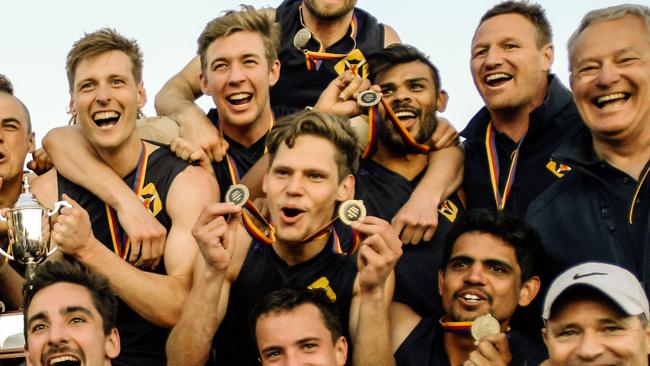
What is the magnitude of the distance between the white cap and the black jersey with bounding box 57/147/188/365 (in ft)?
8.28

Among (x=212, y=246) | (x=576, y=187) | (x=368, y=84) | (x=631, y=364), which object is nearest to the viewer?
(x=631, y=364)

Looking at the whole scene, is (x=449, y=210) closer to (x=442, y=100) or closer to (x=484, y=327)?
(x=442, y=100)

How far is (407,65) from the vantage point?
8984mm

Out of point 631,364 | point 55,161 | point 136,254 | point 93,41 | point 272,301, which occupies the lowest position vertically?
point 631,364

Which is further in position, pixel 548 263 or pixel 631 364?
pixel 548 263

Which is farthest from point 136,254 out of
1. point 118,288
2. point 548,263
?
point 548,263

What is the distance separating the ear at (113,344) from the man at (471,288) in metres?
1.47

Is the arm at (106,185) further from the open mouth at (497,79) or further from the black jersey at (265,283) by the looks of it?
the open mouth at (497,79)

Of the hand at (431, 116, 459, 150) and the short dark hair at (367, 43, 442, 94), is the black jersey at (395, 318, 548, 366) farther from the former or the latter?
the short dark hair at (367, 43, 442, 94)

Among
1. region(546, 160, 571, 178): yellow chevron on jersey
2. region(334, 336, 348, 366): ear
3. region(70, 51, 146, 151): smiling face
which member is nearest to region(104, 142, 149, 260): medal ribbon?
region(70, 51, 146, 151): smiling face

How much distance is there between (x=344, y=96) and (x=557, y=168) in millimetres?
1342

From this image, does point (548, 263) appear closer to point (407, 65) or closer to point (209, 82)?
point (407, 65)

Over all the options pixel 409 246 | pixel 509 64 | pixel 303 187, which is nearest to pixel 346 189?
pixel 303 187

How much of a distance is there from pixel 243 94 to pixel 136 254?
144 centimetres
